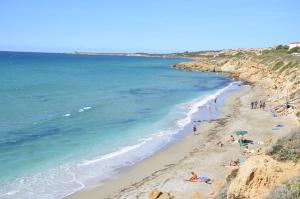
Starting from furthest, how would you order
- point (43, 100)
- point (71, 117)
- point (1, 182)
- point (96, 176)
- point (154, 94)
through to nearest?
point (154, 94), point (43, 100), point (71, 117), point (96, 176), point (1, 182)

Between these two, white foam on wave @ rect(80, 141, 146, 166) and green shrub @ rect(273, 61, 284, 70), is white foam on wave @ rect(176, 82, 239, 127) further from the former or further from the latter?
green shrub @ rect(273, 61, 284, 70)

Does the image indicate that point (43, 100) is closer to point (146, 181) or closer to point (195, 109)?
point (195, 109)

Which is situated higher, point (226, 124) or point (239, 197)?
point (239, 197)

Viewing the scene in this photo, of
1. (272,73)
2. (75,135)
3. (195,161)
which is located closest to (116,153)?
(195,161)

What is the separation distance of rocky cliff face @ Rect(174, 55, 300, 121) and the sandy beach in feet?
14.9

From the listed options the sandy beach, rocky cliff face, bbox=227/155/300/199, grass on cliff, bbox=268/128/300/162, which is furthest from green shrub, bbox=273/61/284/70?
rocky cliff face, bbox=227/155/300/199

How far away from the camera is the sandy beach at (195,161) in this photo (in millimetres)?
17547

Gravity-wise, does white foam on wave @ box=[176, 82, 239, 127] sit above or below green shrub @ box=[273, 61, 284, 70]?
below

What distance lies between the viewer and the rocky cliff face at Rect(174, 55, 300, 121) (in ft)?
136

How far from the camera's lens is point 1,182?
18.8 meters

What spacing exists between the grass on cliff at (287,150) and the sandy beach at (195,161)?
3486mm

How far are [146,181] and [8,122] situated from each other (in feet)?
58.4

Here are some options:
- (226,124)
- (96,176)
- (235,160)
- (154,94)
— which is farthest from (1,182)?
(154,94)

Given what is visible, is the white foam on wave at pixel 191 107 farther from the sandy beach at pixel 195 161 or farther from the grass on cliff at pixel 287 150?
the grass on cliff at pixel 287 150
